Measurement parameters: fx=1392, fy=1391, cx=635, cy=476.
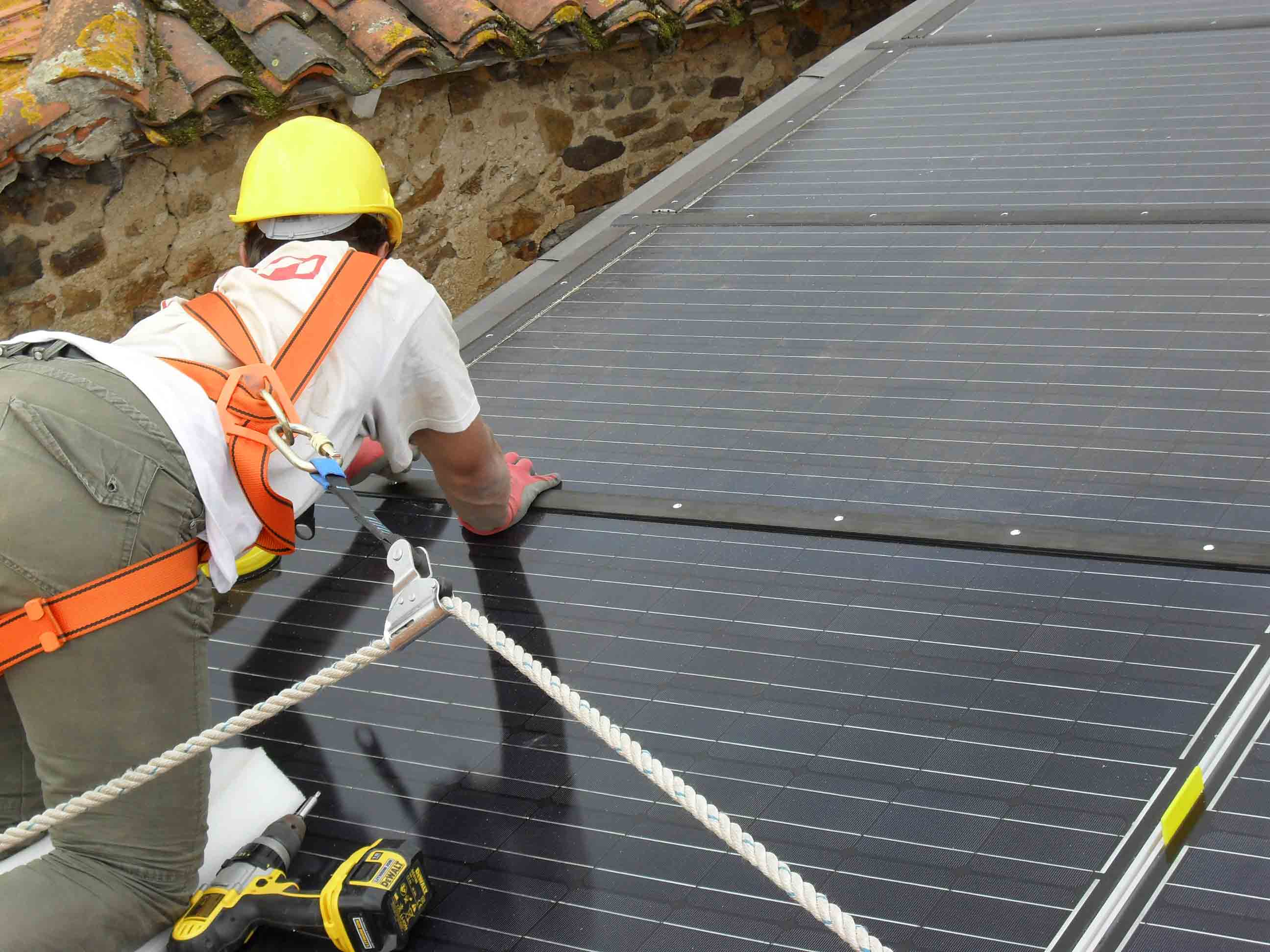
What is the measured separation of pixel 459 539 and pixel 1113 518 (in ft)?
4.49

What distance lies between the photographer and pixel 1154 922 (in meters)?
1.75

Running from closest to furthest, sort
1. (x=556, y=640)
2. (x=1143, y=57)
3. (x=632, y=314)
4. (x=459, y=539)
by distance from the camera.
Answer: (x=556, y=640), (x=459, y=539), (x=632, y=314), (x=1143, y=57)

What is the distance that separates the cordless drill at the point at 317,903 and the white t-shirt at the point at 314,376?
1.54 ft

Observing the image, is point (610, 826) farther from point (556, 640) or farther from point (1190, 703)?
point (1190, 703)

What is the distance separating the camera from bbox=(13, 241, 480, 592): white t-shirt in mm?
2199

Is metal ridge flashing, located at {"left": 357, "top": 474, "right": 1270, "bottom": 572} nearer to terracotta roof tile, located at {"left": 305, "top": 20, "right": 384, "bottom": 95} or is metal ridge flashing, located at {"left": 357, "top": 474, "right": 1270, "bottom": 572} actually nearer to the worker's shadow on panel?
the worker's shadow on panel

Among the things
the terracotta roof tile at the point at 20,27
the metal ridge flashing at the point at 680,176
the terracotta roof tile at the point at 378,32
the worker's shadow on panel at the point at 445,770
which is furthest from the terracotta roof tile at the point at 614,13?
the worker's shadow on panel at the point at 445,770

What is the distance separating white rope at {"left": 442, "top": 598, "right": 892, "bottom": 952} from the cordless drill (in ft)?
1.23

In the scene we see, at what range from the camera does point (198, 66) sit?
495 cm

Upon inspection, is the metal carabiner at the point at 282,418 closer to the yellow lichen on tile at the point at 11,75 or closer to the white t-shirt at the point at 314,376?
the white t-shirt at the point at 314,376

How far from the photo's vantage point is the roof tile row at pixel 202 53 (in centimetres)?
459

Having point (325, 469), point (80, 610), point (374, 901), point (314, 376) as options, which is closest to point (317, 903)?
point (374, 901)

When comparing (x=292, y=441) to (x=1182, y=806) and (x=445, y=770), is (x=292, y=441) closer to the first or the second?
(x=445, y=770)

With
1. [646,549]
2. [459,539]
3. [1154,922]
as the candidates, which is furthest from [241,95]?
[1154,922]
